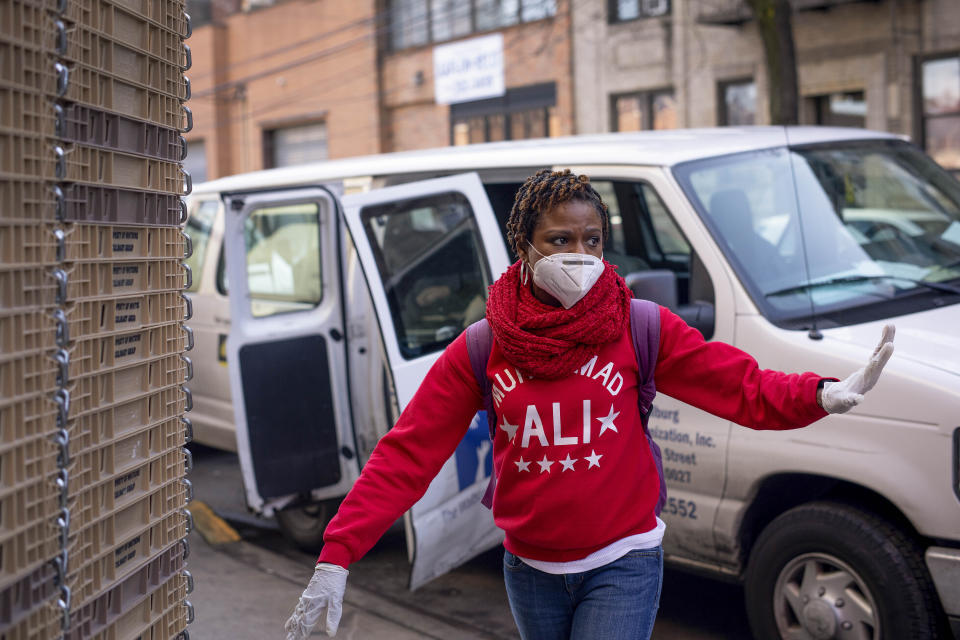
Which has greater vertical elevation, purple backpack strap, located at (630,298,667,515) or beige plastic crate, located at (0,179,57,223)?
beige plastic crate, located at (0,179,57,223)

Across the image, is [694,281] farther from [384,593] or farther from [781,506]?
[384,593]

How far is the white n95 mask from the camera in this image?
2551 mm

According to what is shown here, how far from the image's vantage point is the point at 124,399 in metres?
2.22

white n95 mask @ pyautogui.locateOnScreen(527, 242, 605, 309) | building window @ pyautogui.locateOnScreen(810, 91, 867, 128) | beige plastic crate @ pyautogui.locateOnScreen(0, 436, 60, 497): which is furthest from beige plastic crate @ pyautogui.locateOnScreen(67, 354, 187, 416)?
building window @ pyautogui.locateOnScreen(810, 91, 867, 128)

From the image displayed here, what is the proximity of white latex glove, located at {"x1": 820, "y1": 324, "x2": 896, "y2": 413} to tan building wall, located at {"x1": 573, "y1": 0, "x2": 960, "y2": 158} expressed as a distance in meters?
15.5

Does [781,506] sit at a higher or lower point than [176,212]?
lower

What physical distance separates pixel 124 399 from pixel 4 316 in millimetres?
476

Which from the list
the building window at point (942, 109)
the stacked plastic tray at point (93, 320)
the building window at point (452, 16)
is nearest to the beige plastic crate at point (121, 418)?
the stacked plastic tray at point (93, 320)

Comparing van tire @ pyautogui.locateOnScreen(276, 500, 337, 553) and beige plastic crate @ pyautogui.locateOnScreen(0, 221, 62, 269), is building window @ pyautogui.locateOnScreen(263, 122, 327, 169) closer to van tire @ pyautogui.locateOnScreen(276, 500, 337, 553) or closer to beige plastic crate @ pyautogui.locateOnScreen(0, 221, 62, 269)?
van tire @ pyautogui.locateOnScreen(276, 500, 337, 553)

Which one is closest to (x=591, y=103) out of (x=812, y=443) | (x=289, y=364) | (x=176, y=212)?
(x=289, y=364)

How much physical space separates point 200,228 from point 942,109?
513 inches

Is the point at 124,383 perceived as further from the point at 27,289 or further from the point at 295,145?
the point at 295,145

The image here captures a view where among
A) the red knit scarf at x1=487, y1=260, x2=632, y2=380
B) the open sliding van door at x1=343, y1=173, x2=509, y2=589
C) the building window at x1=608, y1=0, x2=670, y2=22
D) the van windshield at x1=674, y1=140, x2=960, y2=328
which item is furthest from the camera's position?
the building window at x1=608, y1=0, x2=670, y2=22

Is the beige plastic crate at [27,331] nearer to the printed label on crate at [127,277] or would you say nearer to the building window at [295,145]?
the printed label on crate at [127,277]
